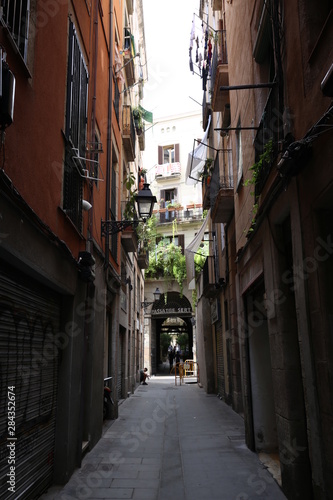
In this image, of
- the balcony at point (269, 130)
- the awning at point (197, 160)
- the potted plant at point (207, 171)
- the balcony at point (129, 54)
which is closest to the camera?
the balcony at point (269, 130)

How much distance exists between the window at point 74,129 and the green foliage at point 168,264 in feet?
80.4

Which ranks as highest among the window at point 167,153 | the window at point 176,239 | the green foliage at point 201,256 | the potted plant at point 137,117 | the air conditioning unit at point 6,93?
the window at point 167,153

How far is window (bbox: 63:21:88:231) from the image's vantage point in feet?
21.6

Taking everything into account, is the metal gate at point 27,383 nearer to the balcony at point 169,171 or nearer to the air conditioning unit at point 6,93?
the air conditioning unit at point 6,93

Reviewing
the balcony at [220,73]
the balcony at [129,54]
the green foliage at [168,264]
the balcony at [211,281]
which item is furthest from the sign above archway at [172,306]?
the balcony at [220,73]

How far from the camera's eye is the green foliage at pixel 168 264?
32.1 m

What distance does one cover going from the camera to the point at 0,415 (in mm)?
4133

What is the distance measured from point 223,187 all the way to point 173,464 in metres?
6.99

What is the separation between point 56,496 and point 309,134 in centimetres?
507

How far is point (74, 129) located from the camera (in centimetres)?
706

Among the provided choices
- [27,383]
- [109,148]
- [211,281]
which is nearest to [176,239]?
[211,281]

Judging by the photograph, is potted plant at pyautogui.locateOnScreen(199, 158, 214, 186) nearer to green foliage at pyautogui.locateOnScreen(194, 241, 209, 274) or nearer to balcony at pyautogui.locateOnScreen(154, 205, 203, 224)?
green foliage at pyautogui.locateOnScreen(194, 241, 209, 274)

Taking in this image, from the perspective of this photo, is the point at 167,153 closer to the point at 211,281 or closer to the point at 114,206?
the point at 211,281

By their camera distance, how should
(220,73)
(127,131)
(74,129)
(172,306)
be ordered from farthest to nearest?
1. (172,306)
2. (127,131)
3. (220,73)
4. (74,129)
